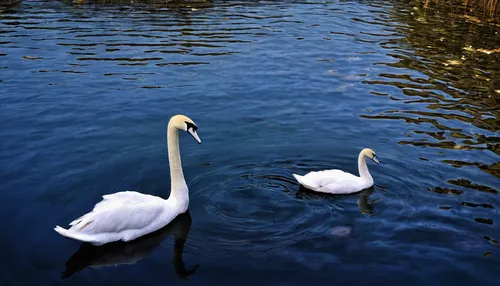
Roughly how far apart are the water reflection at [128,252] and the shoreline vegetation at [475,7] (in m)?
22.2

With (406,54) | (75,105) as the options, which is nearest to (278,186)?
(75,105)

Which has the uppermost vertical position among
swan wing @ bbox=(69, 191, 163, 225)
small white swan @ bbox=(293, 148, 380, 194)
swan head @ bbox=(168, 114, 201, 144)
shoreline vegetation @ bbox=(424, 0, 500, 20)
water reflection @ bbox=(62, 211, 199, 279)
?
swan head @ bbox=(168, 114, 201, 144)

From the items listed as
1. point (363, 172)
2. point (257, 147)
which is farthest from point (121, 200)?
point (363, 172)

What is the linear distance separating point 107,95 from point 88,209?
6952 mm

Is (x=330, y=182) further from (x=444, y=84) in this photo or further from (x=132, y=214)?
(x=444, y=84)

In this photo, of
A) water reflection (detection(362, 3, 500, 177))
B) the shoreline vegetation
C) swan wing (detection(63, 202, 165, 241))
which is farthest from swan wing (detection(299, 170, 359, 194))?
the shoreline vegetation

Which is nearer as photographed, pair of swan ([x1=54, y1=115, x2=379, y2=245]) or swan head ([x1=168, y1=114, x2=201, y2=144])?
Answer: pair of swan ([x1=54, y1=115, x2=379, y2=245])

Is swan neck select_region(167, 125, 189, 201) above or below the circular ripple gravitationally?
above

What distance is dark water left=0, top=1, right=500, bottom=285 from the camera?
8.76m

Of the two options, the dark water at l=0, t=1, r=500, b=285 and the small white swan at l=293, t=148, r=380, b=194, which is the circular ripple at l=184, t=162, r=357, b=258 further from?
the small white swan at l=293, t=148, r=380, b=194

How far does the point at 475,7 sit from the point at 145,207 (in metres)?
25.3

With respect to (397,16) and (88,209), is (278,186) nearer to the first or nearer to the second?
(88,209)

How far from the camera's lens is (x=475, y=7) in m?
29.8

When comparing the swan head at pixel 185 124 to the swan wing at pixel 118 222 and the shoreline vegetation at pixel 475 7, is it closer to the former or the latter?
the swan wing at pixel 118 222
